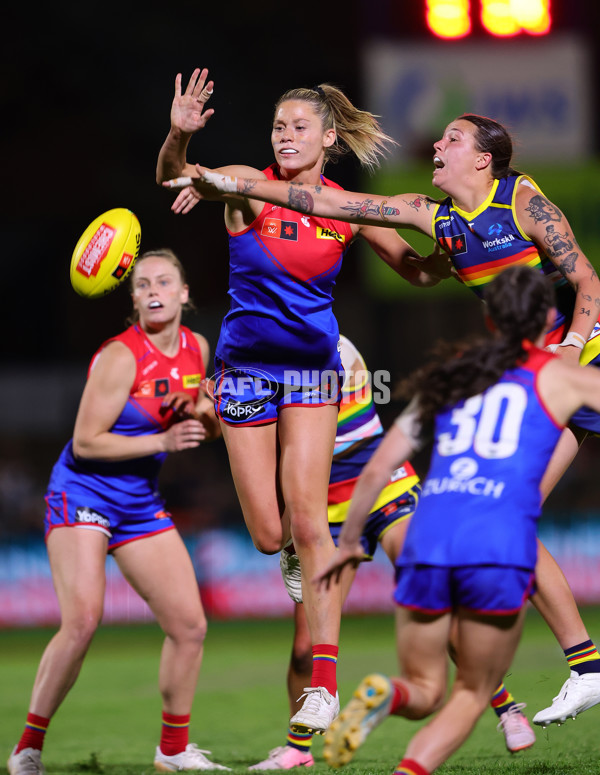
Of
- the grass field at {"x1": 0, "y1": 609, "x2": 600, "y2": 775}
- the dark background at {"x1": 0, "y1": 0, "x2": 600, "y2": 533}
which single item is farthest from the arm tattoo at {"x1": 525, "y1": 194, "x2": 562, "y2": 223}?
the dark background at {"x1": 0, "y1": 0, "x2": 600, "y2": 533}

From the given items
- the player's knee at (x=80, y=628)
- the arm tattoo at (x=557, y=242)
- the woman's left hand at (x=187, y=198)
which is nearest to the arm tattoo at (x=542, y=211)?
the arm tattoo at (x=557, y=242)

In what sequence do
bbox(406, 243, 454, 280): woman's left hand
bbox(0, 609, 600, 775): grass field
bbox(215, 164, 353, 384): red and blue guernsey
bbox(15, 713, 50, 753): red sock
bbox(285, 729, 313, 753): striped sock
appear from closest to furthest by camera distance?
bbox(215, 164, 353, 384): red and blue guernsey
bbox(406, 243, 454, 280): woman's left hand
bbox(15, 713, 50, 753): red sock
bbox(0, 609, 600, 775): grass field
bbox(285, 729, 313, 753): striped sock

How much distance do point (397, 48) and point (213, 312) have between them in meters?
7.24

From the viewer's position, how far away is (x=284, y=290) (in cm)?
524

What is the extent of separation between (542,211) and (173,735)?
11.5 ft

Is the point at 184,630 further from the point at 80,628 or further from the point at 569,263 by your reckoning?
the point at 569,263

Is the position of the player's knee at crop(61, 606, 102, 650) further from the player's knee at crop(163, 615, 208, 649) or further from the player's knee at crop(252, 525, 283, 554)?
the player's knee at crop(252, 525, 283, 554)

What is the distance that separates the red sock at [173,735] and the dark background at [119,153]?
11.2 m

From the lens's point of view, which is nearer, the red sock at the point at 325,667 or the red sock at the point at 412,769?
the red sock at the point at 412,769

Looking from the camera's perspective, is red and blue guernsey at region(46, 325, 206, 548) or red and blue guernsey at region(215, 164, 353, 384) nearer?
red and blue guernsey at region(215, 164, 353, 384)

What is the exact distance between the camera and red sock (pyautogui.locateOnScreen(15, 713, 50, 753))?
5516 millimetres

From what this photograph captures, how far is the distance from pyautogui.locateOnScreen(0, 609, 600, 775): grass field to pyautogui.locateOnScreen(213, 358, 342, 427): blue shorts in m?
1.83

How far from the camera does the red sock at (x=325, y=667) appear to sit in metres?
4.85

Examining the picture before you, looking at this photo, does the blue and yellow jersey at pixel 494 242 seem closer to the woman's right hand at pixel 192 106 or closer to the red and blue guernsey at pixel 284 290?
the red and blue guernsey at pixel 284 290
